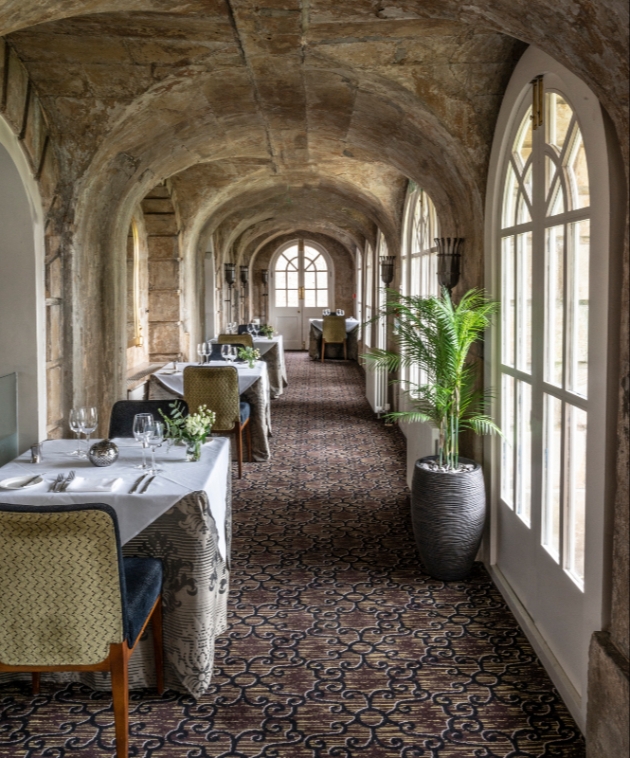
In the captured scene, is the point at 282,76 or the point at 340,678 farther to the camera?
the point at 282,76

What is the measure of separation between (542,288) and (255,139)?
421 centimetres

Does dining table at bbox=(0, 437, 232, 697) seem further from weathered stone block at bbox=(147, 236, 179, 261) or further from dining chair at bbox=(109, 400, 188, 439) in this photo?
weathered stone block at bbox=(147, 236, 179, 261)

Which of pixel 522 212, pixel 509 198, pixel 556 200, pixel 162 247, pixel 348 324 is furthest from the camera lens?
pixel 348 324

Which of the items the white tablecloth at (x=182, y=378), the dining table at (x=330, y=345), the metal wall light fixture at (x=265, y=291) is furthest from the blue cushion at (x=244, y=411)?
the metal wall light fixture at (x=265, y=291)

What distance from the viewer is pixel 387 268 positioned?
30.6 feet

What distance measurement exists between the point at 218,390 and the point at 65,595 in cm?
417

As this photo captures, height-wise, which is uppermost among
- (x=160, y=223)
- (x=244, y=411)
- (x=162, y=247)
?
(x=160, y=223)

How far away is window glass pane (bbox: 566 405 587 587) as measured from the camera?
309 cm

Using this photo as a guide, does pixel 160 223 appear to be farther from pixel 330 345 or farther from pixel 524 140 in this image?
pixel 330 345

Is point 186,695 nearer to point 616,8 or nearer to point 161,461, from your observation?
point 161,461

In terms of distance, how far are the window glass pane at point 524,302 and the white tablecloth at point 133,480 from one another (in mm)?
1581

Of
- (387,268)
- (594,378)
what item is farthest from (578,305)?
(387,268)

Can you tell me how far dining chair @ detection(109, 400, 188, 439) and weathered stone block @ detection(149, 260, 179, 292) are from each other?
5155 millimetres

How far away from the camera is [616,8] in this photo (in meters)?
1.89
